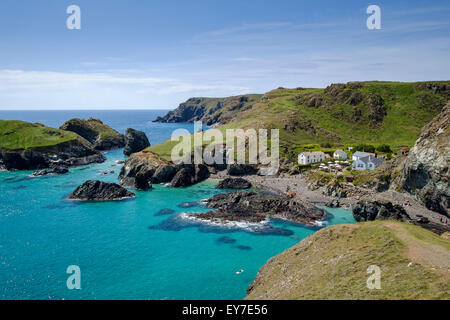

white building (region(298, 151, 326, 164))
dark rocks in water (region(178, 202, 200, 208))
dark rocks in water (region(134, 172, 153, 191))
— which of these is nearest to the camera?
dark rocks in water (region(178, 202, 200, 208))

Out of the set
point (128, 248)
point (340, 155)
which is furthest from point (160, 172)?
point (340, 155)

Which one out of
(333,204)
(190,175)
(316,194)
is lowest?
(333,204)

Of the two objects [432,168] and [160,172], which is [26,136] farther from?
[432,168]

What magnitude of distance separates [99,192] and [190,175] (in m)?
28.5

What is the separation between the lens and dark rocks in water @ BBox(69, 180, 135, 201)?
2992 inches

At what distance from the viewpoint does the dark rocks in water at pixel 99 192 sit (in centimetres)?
7600

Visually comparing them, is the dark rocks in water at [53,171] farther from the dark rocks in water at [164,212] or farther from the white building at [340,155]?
the white building at [340,155]

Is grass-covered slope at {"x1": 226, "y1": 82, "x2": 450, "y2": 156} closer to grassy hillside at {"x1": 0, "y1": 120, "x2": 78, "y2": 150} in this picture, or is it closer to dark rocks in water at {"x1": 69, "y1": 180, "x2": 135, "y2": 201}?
dark rocks in water at {"x1": 69, "y1": 180, "x2": 135, "y2": 201}

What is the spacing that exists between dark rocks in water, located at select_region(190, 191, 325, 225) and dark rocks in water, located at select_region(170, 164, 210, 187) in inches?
766

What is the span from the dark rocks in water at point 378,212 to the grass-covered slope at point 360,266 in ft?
85.0

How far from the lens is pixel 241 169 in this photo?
10006cm

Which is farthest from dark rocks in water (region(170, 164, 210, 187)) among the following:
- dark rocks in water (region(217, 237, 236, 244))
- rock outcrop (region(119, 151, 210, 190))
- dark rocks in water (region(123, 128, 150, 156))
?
dark rocks in water (region(123, 128, 150, 156))

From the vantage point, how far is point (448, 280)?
20.5 meters
